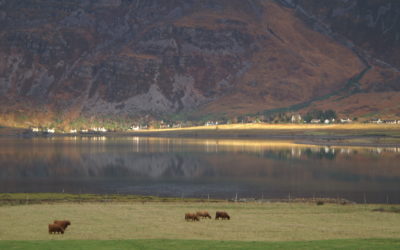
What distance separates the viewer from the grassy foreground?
3003cm

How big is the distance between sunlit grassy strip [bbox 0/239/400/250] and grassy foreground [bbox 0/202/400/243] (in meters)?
1.62

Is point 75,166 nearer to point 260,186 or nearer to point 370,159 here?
point 260,186

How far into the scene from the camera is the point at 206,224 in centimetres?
3522

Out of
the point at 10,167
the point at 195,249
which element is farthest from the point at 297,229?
the point at 10,167

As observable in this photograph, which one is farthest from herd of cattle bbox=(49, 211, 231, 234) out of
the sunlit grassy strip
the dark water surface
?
the dark water surface

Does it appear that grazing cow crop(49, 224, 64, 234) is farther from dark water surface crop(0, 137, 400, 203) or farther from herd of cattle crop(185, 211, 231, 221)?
dark water surface crop(0, 137, 400, 203)

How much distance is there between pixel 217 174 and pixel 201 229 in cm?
7060

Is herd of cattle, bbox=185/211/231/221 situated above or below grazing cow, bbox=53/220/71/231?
below

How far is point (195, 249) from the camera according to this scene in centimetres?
2509

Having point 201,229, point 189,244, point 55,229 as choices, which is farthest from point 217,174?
point 189,244

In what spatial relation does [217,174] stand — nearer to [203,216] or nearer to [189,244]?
[203,216]

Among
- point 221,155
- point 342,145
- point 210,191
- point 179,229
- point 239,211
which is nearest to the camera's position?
point 179,229

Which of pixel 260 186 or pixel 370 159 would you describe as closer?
pixel 260 186

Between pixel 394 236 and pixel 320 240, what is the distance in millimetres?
4883
